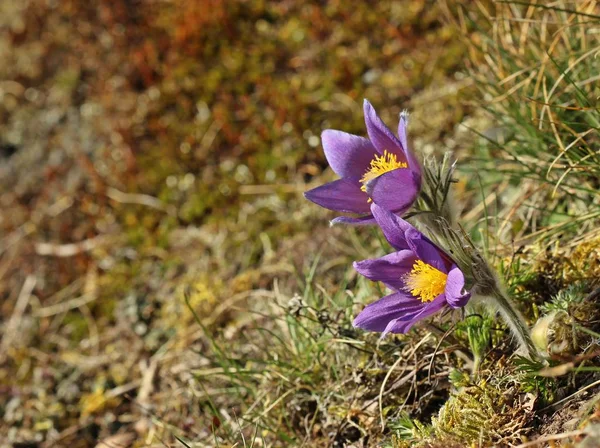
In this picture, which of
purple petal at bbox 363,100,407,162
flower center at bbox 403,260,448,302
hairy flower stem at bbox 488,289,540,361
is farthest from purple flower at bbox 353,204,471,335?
purple petal at bbox 363,100,407,162

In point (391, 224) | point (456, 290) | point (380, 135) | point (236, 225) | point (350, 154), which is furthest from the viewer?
point (236, 225)

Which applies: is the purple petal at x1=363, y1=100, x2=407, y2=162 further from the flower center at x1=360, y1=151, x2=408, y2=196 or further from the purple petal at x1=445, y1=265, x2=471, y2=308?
the purple petal at x1=445, y1=265, x2=471, y2=308

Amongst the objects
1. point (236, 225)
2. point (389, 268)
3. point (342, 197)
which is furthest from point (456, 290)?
point (236, 225)

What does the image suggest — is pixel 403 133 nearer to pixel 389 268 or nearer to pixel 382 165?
pixel 382 165

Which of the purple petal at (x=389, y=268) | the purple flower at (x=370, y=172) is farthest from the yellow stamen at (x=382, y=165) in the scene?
the purple petal at (x=389, y=268)

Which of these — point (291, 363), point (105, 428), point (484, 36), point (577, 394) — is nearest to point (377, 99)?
point (484, 36)

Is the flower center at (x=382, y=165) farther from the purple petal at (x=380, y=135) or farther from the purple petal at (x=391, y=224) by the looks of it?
the purple petal at (x=391, y=224)

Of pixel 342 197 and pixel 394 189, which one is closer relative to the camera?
pixel 394 189
